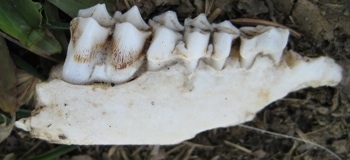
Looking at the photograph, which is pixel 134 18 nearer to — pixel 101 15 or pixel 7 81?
pixel 101 15

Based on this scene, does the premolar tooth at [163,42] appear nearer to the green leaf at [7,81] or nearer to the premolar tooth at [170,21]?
the premolar tooth at [170,21]

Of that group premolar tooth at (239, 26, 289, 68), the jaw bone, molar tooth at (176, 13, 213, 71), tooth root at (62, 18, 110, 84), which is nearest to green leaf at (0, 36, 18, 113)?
the jaw bone

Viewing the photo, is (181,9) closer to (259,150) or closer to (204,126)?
(204,126)

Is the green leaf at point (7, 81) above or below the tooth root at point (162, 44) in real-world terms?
below

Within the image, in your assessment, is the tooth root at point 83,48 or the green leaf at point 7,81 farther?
the green leaf at point 7,81

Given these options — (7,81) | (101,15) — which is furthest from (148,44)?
(7,81)

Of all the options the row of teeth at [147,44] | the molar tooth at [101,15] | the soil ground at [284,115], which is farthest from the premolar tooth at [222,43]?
the molar tooth at [101,15]

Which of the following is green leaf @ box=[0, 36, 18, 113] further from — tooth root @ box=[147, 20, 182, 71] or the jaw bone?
tooth root @ box=[147, 20, 182, 71]
